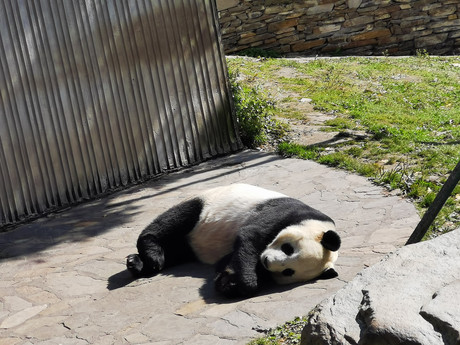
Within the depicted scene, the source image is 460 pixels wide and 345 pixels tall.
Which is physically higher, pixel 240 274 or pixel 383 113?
pixel 383 113

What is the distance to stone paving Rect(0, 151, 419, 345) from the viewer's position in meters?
4.67

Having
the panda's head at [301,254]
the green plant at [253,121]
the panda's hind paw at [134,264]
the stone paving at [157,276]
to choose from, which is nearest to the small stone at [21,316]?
the stone paving at [157,276]

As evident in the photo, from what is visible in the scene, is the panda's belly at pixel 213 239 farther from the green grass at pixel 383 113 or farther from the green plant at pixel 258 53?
the green plant at pixel 258 53

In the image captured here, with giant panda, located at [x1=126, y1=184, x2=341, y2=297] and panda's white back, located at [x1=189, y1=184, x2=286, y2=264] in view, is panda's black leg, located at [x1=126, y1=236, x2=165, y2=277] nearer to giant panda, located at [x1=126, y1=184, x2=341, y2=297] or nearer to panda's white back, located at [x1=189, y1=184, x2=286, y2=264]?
giant panda, located at [x1=126, y1=184, x2=341, y2=297]

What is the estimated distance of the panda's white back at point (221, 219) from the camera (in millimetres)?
5516

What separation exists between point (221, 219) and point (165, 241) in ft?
1.58

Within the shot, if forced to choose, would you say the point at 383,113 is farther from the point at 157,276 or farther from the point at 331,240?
the point at 331,240

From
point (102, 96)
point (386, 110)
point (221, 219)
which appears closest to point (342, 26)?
point (386, 110)

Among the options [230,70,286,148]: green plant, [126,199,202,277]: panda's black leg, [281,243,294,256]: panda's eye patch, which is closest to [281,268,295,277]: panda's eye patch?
[281,243,294,256]: panda's eye patch

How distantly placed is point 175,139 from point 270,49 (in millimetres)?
6634

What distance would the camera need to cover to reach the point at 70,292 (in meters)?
5.54

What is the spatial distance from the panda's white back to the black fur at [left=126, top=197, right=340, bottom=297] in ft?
0.23

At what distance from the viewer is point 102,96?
26.4ft

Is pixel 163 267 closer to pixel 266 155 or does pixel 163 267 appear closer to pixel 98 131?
pixel 98 131
